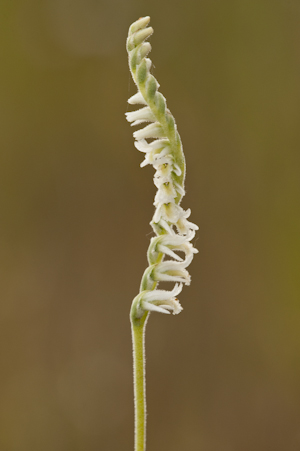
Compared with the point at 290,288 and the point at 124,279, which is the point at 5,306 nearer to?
the point at 124,279

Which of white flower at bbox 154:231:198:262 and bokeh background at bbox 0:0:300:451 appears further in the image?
bokeh background at bbox 0:0:300:451

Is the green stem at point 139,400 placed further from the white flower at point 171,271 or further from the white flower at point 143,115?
the white flower at point 143,115

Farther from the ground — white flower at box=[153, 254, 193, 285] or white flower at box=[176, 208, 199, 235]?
white flower at box=[176, 208, 199, 235]

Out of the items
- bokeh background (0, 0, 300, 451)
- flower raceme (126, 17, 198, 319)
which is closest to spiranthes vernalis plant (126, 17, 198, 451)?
flower raceme (126, 17, 198, 319)

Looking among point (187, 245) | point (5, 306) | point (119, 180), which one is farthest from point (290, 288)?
point (187, 245)

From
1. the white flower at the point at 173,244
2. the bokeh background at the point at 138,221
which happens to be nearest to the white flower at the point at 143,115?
the white flower at the point at 173,244

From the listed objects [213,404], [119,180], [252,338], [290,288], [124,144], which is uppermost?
[124,144]

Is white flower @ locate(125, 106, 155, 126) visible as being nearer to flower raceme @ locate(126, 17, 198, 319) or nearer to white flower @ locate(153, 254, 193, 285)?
flower raceme @ locate(126, 17, 198, 319)
